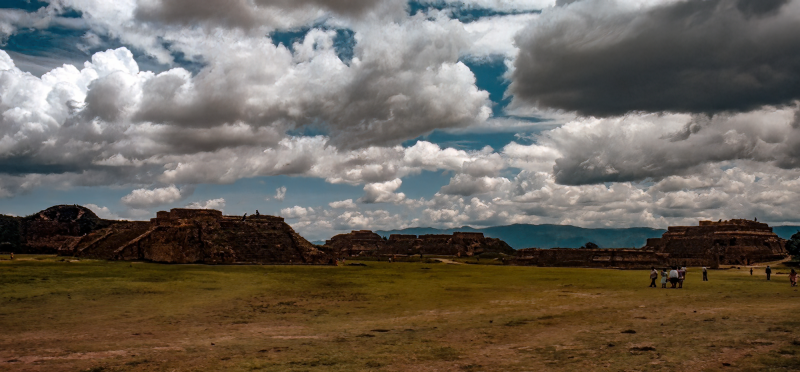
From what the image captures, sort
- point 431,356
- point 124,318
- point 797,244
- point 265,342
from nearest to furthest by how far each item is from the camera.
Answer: point 431,356 → point 265,342 → point 124,318 → point 797,244

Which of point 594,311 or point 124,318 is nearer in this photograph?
point 124,318

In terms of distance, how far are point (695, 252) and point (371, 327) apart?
3091 inches

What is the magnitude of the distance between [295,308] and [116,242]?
36.8 meters

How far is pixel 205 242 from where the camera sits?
46125mm

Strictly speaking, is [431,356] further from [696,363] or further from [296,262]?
[296,262]

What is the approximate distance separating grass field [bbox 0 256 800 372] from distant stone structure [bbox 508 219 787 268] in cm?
4310

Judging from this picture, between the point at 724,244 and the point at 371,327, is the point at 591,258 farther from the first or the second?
the point at 371,327

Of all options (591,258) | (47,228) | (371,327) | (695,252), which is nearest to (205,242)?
(371,327)


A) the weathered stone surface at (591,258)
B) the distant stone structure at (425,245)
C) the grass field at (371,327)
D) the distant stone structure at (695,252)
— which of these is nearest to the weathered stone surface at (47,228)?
the distant stone structure at (425,245)

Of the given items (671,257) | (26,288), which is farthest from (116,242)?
(671,257)

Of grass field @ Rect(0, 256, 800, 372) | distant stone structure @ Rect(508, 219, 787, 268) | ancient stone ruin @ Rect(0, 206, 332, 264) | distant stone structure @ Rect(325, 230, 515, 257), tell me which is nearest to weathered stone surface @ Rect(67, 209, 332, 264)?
ancient stone ruin @ Rect(0, 206, 332, 264)

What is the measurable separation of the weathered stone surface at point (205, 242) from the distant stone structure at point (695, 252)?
3796cm

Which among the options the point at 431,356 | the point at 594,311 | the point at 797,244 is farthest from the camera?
the point at 797,244

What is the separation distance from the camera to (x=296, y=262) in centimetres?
4944
